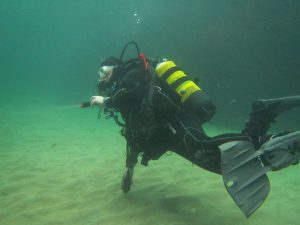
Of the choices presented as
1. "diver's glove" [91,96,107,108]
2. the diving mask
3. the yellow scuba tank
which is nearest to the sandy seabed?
the yellow scuba tank

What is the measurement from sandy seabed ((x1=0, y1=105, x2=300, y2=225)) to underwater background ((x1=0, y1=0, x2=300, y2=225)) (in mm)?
16

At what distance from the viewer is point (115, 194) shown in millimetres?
4660

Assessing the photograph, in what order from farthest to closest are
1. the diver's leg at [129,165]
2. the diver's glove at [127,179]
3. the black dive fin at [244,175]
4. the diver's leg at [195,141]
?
the diver's glove at [127,179]
the diver's leg at [129,165]
the diver's leg at [195,141]
the black dive fin at [244,175]

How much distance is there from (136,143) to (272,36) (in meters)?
10.4

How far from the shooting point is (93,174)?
5.89 metres

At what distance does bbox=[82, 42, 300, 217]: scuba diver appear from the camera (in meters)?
2.74

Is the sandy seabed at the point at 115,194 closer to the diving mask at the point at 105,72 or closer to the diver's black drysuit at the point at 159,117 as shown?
the diver's black drysuit at the point at 159,117

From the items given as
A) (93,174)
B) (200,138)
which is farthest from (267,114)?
(93,174)

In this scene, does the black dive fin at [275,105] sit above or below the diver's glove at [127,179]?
above

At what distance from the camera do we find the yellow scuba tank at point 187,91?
368 cm

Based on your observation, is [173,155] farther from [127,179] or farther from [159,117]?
[159,117]

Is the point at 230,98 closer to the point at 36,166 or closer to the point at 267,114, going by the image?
the point at 36,166

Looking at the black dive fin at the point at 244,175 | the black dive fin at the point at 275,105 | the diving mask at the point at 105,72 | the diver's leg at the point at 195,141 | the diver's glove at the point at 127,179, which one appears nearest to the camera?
the black dive fin at the point at 244,175

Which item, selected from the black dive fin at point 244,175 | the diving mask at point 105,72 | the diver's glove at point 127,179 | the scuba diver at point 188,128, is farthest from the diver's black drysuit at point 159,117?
the diver's glove at point 127,179
